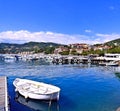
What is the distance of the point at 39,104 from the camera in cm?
3312

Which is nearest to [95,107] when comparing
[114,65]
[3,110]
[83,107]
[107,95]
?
[83,107]

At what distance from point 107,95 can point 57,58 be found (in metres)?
101

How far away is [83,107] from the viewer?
3197cm

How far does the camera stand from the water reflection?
1232 inches

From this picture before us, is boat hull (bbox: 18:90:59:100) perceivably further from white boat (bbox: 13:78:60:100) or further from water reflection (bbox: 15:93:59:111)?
water reflection (bbox: 15:93:59:111)

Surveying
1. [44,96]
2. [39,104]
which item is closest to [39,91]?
[44,96]

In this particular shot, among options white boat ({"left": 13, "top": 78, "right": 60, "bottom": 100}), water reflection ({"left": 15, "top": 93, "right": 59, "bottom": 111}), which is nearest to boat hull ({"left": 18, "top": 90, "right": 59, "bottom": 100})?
white boat ({"left": 13, "top": 78, "right": 60, "bottom": 100})

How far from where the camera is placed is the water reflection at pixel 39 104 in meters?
31.3

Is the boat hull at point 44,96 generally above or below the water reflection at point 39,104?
above

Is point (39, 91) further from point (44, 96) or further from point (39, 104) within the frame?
point (39, 104)

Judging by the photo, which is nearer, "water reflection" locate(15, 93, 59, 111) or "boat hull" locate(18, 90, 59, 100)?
"water reflection" locate(15, 93, 59, 111)

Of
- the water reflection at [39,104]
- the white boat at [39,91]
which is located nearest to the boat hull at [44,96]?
the white boat at [39,91]

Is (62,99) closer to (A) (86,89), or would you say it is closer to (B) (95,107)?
(B) (95,107)

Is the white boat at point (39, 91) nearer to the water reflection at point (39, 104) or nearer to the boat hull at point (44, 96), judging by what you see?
the boat hull at point (44, 96)
